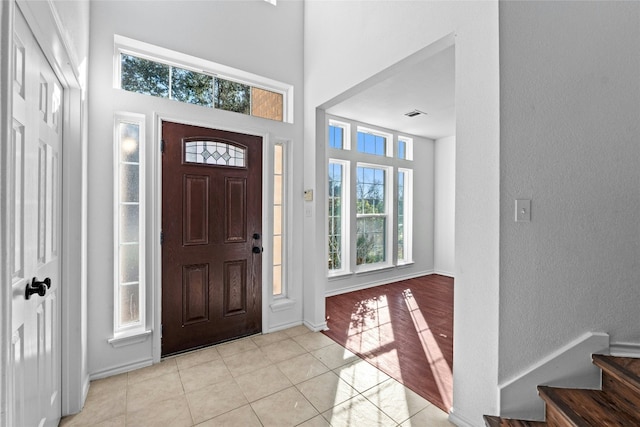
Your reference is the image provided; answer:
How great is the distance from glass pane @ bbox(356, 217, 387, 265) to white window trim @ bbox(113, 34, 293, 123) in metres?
2.36

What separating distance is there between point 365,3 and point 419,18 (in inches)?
28.0

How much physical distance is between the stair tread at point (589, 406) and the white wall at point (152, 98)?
2.26m

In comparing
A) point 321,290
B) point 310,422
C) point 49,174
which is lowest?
point 310,422

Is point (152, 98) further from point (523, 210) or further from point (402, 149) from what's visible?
point (402, 149)

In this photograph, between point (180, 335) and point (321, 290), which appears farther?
point (321, 290)

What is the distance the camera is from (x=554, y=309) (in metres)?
1.57

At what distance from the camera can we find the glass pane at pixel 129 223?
7.49 feet

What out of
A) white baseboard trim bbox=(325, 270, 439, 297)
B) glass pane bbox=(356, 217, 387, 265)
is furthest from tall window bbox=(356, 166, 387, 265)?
white baseboard trim bbox=(325, 270, 439, 297)

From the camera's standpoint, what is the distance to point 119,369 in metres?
2.21

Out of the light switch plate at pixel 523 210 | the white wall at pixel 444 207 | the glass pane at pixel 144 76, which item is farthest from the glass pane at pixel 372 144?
the light switch plate at pixel 523 210

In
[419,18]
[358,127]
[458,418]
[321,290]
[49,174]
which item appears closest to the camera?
[49,174]

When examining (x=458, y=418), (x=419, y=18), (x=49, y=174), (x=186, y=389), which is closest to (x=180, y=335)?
(x=186, y=389)

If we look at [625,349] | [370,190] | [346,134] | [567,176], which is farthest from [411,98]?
[625,349]

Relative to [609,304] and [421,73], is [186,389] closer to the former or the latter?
[609,304]
